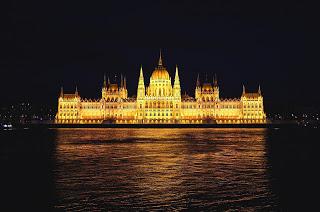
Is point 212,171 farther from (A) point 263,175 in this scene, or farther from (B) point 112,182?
(B) point 112,182

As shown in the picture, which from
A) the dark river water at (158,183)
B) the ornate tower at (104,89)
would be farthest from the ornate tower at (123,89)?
the dark river water at (158,183)

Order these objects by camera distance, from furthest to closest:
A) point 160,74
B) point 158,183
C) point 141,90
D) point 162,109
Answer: point 160,74 → point 141,90 → point 162,109 → point 158,183

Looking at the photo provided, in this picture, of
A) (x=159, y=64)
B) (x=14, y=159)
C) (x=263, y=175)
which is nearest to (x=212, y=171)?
(x=263, y=175)

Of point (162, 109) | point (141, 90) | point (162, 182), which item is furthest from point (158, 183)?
point (141, 90)

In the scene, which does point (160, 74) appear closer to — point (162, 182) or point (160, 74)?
point (160, 74)

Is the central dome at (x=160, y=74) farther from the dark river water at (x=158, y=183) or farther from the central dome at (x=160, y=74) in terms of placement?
the dark river water at (x=158, y=183)

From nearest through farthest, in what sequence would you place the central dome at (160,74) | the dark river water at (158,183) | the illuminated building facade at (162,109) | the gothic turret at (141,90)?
the dark river water at (158,183) < the illuminated building facade at (162,109) < the gothic turret at (141,90) < the central dome at (160,74)

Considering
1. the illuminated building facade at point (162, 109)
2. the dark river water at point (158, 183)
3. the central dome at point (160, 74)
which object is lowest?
the dark river water at point (158, 183)

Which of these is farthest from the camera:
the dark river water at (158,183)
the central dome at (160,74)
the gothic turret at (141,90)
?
the central dome at (160,74)

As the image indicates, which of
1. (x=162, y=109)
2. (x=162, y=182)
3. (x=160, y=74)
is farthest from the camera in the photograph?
(x=160, y=74)

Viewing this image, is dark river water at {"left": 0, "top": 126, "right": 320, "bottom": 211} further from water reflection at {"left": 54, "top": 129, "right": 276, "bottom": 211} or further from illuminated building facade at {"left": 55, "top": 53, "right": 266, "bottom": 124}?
illuminated building facade at {"left": 55, "top": 53, "right": 266, "bottom": 124}

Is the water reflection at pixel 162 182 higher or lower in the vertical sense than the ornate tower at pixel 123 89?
lower

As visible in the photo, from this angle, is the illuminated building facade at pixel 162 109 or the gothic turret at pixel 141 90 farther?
the gothic turret at pixel 141 90

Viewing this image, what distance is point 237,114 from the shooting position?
151m
